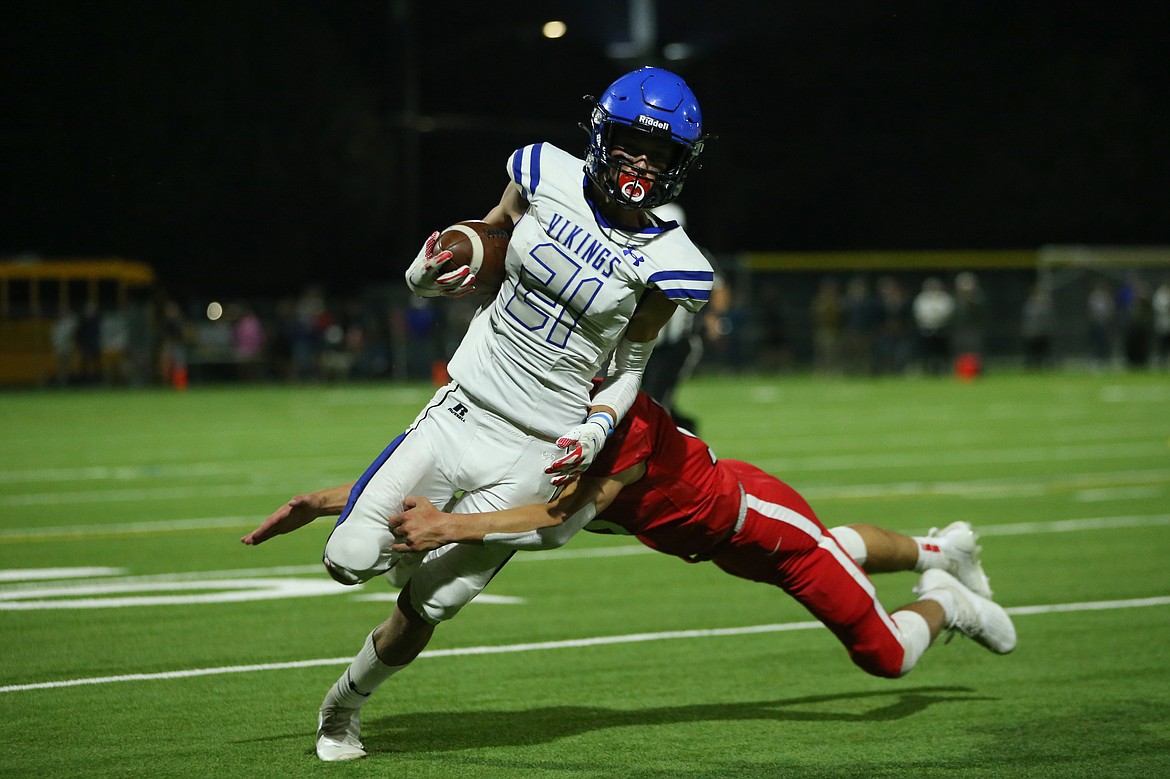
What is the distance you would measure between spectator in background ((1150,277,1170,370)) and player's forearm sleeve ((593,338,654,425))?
2602 cm

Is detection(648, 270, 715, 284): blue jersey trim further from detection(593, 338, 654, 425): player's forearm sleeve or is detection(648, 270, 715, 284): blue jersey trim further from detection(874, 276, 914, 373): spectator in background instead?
detection(874, 276, 914, 373): spectator in background

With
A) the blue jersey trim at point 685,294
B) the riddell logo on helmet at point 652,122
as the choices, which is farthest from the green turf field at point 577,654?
the riddell logo on helmet at point 652,122

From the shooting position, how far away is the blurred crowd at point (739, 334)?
2622 centimetres

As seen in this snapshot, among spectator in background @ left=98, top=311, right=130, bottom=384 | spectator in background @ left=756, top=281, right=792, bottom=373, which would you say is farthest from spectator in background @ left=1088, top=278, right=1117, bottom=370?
spectator in background @ left=98, top=311, right=130, bottom=384

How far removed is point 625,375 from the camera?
15.3 feet

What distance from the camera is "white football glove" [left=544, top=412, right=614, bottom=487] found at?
4328mm

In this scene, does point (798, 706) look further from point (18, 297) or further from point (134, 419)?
point (18, 297)

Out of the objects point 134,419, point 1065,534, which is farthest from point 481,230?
point 134,419

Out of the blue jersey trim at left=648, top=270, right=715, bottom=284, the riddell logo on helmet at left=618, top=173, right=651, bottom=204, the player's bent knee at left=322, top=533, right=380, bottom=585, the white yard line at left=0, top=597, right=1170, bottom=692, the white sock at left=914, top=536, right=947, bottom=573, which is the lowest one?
the white yard line at left=0, top=597, right=1170, bottom=692

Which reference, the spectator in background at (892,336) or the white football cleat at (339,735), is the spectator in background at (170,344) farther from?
the white football cleat at (339,735)

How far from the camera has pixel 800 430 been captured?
16.1 m

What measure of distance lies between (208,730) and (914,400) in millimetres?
17194

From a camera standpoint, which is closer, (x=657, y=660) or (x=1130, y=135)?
(x=657, y=660)

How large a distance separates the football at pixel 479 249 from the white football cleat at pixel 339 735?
1.26 metres
